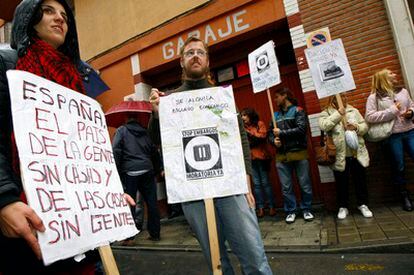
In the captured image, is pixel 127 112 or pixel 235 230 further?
pixel 127 112

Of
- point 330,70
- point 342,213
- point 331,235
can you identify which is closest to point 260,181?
point 342,213

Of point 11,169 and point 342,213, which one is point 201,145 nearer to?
point 11,169

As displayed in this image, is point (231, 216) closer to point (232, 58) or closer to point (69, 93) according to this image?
point (69, 93)

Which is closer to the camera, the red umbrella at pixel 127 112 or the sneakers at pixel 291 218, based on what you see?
the sneakers at pixel 291 218

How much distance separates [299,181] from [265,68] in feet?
6.50

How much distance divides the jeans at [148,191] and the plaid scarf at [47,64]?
10.3 feet

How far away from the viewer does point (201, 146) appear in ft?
6.80

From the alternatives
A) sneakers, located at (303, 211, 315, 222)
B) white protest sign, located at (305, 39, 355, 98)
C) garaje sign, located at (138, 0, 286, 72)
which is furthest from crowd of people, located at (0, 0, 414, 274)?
garaje sign, located at (138, 0, 286, 72)

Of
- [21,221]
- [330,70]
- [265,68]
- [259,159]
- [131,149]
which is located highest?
[265,68]

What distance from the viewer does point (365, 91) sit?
490 cm

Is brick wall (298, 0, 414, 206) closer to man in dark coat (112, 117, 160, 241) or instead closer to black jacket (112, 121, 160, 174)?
man in dark coat (112, 117, 160, 241)

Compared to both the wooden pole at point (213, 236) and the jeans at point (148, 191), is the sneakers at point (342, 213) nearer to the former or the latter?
the jeans at point (148, 191)

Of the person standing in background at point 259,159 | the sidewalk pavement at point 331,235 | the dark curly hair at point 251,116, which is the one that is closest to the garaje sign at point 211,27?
the dark curly hair at point 251,116

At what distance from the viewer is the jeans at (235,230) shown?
1849 mm
